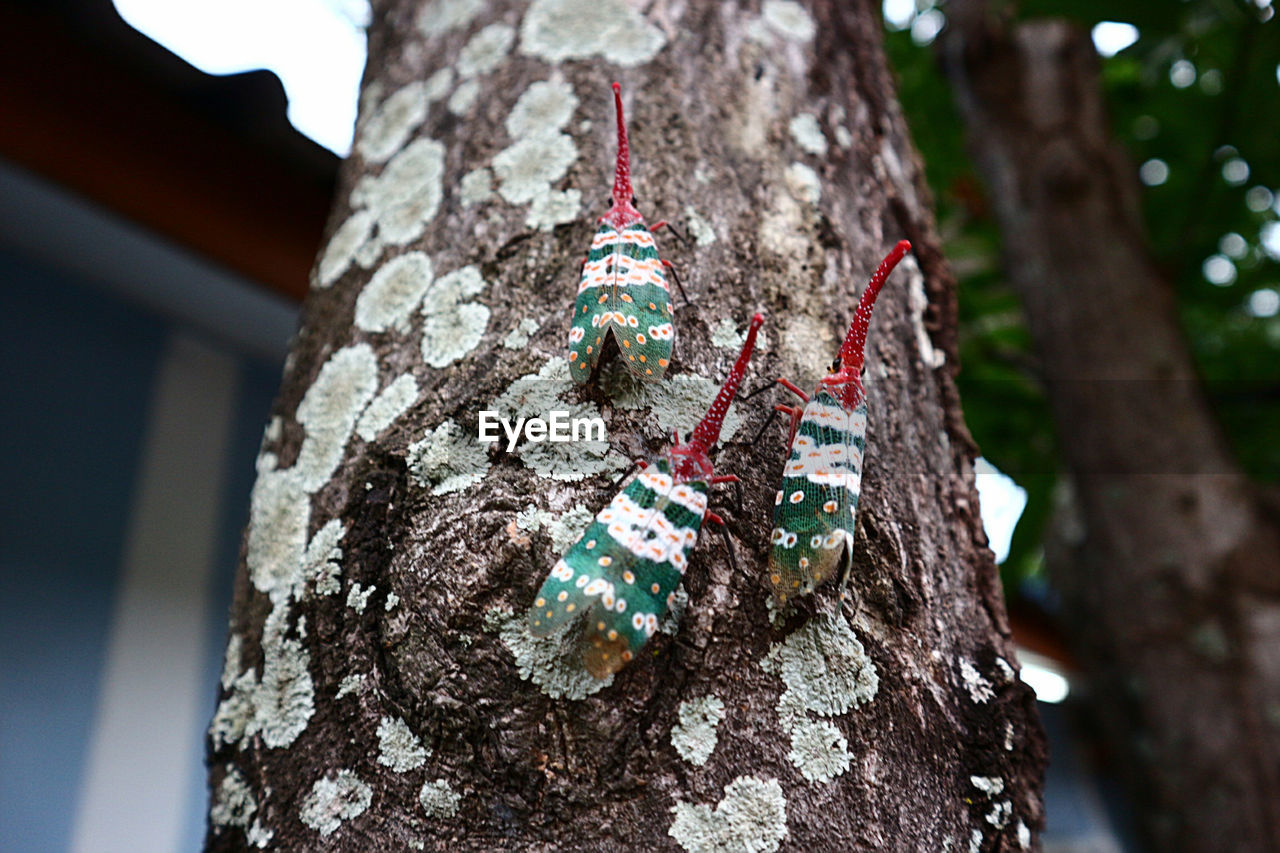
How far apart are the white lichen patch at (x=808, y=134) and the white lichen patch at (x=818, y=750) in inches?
32.8

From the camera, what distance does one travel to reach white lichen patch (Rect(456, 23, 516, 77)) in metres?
1.33

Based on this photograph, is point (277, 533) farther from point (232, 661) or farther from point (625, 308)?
point (625, 308)

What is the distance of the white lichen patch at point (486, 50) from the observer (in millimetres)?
1335

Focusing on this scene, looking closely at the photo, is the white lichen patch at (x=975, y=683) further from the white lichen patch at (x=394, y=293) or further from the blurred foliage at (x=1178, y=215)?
the blurred foliage at (x=1178, y=215)

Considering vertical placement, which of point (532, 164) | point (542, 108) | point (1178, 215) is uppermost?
point (1178, 215)

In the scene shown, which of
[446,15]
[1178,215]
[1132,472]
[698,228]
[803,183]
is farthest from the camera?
[1178,215]

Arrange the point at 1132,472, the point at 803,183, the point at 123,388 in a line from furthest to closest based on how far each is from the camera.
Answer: the point at 123,388, the point at 1132,472, the point at 803,183

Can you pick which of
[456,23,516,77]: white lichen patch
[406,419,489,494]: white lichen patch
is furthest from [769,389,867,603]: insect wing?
[456,23,516,77]: white lichen patch

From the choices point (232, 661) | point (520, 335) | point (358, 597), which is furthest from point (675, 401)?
point (232, 661)

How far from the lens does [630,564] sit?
83cm

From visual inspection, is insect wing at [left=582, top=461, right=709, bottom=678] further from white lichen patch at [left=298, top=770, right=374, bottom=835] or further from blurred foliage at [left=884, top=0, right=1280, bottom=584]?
blurred foliage at [left=884, top=0, right=1280, bottom=584]

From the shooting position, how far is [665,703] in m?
0.84

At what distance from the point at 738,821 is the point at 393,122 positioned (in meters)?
1.17

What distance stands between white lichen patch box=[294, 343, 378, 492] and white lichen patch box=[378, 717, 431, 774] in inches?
13.3
